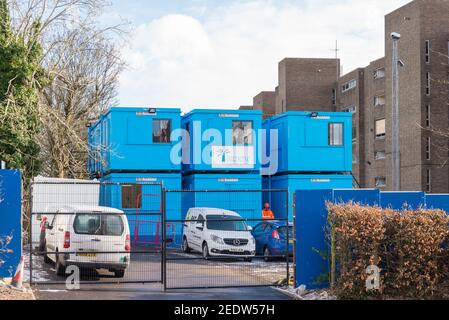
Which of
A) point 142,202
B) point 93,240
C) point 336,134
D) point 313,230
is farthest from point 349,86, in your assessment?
point 93,240

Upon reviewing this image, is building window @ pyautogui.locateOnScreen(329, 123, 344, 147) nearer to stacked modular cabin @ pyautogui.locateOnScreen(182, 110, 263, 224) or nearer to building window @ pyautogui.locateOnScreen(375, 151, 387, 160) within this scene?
stacked modular cabin @ pyautogui.locateOnScreen(182, 110, 263, 224)

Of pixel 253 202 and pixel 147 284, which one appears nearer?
pixel 147 284

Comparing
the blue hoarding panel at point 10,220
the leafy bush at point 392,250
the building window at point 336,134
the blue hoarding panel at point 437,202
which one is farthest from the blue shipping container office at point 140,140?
the leafy bush at point 392,250

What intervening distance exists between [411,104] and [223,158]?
32865 mm

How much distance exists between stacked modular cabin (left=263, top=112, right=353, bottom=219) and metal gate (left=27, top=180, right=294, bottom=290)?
79 cm

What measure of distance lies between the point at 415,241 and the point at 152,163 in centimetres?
1242

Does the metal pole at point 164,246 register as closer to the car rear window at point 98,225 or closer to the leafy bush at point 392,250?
the car rear window at point 98,225

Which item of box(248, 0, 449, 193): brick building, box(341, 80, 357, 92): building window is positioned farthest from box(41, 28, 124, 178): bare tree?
box(341, 80, 357, 92): building window

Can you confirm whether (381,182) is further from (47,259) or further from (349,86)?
(47,259)

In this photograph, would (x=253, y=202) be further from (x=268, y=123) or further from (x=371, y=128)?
(x=371, y=128)

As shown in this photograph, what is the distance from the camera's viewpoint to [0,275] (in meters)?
14.4

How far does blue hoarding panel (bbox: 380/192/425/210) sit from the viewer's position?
586 inches

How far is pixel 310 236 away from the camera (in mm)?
14656
